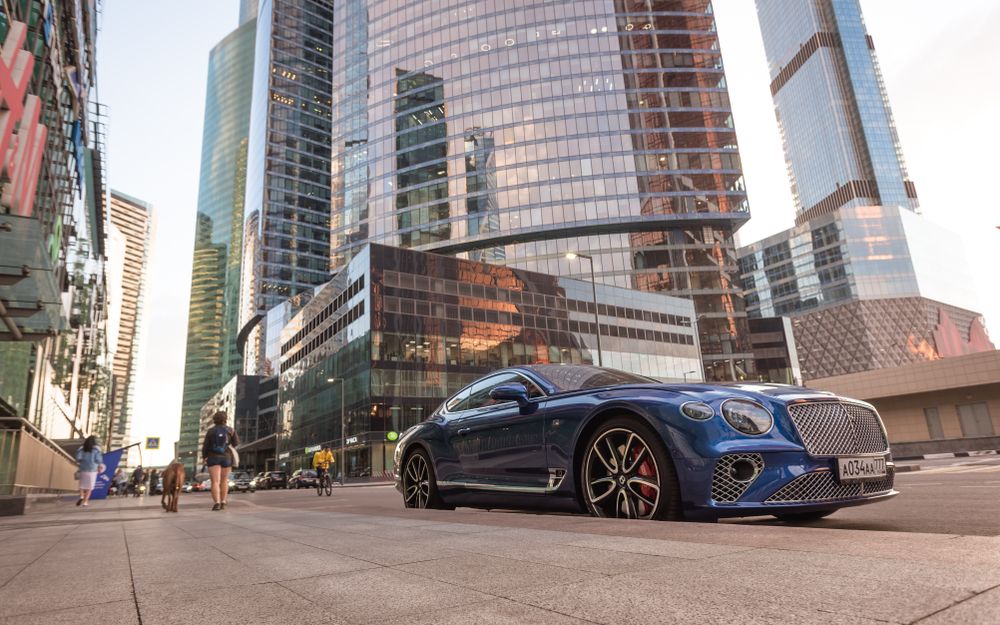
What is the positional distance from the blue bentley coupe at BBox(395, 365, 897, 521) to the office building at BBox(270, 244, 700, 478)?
46.1m

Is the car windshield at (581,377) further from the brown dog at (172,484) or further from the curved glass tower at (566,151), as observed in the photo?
the curved glass tower at (566,151)

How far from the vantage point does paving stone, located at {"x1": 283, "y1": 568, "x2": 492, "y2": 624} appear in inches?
71.2

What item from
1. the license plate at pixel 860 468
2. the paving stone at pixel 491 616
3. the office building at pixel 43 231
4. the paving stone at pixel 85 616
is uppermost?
the office building at pixel 43 231

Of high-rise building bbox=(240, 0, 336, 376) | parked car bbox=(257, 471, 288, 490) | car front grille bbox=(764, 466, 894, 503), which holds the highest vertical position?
high-rise building bbox=(240, 0, 336, 376)

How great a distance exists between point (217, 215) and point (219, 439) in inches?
7912

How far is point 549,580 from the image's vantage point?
213 cm

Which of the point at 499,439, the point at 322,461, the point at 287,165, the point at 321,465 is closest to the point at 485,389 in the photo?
the point at 499,439

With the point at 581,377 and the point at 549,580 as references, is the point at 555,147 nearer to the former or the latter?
the point at 581,377

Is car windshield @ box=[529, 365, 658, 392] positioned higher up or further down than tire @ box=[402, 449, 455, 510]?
higher up

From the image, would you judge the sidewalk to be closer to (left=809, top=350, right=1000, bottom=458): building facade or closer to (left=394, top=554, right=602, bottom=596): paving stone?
(left=394, top=554, right=602, bottom=596): paving stone

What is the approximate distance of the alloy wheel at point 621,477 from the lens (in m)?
4.35

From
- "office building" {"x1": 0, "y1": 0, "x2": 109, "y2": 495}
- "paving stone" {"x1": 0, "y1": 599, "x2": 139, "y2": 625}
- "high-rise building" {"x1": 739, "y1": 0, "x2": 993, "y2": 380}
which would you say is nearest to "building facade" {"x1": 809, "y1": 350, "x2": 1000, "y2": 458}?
"office building" {"x1": 0, "y1": 0, "x2": 109, "y2": 495}

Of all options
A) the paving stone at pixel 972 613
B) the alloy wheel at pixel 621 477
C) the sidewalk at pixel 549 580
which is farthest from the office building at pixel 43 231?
the paving stone at pixel 972 613

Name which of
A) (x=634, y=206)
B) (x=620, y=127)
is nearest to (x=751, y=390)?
(x=634, y=206)
